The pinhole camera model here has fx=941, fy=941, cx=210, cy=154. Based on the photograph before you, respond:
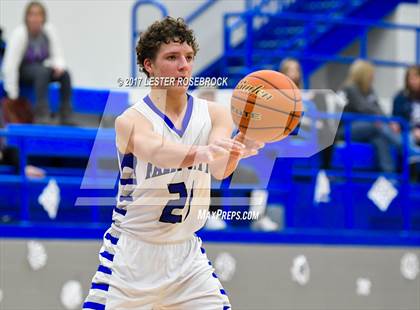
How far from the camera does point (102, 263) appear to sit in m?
4.14

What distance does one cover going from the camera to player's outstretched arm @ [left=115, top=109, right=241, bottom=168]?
3.69 metres

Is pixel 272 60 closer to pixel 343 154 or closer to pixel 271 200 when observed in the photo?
pixel 343 154

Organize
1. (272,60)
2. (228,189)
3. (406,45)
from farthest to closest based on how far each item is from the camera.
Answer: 1. (406,45)
2. (272,60)
3. (228,189)

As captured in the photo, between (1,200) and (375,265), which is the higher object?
(1,200)

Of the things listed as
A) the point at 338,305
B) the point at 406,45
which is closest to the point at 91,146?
the point at 338,305

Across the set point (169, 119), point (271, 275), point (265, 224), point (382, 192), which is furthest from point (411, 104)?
point (169, 119)

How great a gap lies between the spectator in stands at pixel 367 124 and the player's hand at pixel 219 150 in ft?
14.4

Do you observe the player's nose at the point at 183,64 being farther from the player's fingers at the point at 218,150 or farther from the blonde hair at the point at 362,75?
the blonde hair at the point at 362,75

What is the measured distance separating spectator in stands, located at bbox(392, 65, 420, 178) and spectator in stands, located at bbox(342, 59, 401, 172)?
322mm

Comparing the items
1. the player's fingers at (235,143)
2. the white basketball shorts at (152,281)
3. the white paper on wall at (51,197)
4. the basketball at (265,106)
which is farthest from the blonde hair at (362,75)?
the player's fingers at (235,143)

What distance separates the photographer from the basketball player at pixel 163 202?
405cm

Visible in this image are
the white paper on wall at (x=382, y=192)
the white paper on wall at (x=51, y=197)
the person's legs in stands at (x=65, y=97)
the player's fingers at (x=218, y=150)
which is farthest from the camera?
the white paper on wall at (x=382, y=192)

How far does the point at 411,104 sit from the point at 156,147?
4967mm

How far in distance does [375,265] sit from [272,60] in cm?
234
